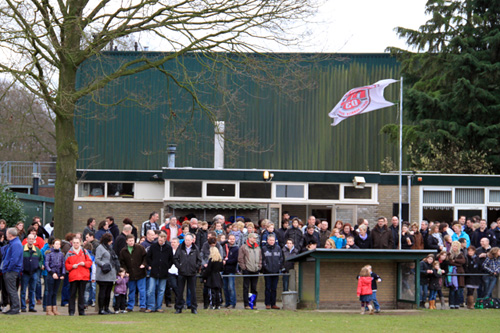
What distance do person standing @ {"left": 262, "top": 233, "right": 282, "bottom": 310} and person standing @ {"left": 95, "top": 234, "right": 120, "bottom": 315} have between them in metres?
3.47

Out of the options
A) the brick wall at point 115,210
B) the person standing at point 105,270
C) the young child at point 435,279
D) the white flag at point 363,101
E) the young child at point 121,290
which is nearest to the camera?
the person standing at point 105,270

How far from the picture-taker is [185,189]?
1124 inches

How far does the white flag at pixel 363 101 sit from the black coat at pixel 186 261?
8.95 meters

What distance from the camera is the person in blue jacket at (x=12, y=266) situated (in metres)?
14.6

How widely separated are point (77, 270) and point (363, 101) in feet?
38.7

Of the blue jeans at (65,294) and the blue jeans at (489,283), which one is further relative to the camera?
the blue jeans at (489,283)

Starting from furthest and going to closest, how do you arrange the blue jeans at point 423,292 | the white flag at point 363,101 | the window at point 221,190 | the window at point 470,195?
the window at point 470,195 < the window at point 221,190 < the white flag at point 363,101 < the blue jeans at point 423,292

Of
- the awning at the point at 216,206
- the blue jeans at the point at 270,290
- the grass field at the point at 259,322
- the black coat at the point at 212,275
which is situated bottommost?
the grass field at the point at 259,322

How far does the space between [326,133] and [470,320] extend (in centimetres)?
2480

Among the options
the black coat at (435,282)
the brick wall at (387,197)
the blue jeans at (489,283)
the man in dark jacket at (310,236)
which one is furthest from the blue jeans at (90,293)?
the brick wall at (387,197)

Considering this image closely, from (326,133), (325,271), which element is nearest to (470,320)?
(325,271)

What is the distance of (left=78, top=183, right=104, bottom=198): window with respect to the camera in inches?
1168

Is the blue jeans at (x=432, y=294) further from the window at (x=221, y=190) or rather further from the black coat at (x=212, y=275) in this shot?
the window at (x=221, y=190)

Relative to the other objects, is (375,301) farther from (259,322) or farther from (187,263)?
(187,263)
